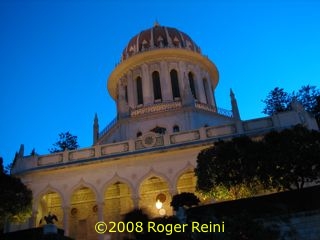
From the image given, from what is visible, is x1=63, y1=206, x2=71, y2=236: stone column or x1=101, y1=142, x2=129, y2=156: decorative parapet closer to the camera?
x1=63, y1=206, x2=71, y2=236: stone column

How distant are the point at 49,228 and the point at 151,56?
2495 cm

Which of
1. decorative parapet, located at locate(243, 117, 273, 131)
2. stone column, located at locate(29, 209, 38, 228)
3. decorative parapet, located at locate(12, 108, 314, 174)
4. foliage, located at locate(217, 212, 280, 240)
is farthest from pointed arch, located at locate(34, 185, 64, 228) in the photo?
foliage, located at locate(217, 212, 280, 240)

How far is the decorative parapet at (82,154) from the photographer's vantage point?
28547 mm

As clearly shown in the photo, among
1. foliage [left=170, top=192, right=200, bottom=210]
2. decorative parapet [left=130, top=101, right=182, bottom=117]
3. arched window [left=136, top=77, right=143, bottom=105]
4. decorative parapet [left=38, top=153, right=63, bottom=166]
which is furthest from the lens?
arched window [left=136, top=77, right=143, bottom=105]

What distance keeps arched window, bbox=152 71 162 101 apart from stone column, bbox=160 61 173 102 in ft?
2.08

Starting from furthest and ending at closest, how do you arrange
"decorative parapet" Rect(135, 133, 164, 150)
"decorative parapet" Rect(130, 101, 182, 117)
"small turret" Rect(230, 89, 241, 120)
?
"decorative parapet" Rect(130, 101, 182, 117)
"small turret" Rect(230, 89, 241, 120)
"decorative parapet" Rect(135, 133, 164, 150)

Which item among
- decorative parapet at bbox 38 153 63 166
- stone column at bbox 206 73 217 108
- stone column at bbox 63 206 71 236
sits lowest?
stone column at bbox 63 206 71 236

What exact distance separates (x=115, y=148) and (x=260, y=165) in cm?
1171

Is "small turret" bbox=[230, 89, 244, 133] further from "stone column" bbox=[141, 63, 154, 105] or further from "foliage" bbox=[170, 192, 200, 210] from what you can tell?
"foliage" bbox=[170, 192, 200, 210]

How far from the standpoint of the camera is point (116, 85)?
43.8m

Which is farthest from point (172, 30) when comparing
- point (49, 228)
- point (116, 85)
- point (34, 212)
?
point (49, 228)

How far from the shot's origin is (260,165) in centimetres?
2025

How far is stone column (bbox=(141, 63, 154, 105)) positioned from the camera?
38.6 meters

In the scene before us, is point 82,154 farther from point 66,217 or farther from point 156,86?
point 156,86
